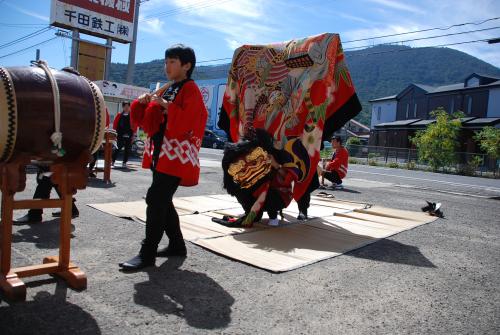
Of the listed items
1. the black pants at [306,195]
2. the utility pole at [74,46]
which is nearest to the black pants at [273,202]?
the black pants at [306,195]

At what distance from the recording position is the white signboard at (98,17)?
1783 centimetres

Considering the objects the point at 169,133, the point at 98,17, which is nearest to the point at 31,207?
the point at 169,133

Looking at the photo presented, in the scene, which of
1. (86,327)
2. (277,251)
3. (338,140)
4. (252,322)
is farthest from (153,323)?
(338,140)

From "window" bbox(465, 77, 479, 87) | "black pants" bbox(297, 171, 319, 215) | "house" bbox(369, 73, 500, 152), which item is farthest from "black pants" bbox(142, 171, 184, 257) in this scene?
"window" bbox(465, 77, 479, 87)

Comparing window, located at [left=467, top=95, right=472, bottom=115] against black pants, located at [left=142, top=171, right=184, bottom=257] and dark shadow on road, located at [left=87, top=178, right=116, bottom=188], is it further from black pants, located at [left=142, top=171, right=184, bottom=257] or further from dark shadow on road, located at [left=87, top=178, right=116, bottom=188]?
black pants, located at [left=142, top=171, right=184, bottom=257]

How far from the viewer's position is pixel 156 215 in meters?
3.10

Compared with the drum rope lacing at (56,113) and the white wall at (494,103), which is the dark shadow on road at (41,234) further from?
the white wall at (494,103)

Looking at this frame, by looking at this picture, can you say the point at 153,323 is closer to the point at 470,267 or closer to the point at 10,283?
the point at 10,283

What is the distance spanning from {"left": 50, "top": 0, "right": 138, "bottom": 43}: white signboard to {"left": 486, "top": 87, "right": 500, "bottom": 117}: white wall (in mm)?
28307

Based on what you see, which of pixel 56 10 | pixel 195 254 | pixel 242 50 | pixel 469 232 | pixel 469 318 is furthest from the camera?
pixel 56 10

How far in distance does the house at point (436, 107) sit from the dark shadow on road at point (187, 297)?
32.3 m

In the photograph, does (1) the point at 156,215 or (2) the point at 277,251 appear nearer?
(1) the point at 156,215

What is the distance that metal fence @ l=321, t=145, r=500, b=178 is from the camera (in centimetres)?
2209

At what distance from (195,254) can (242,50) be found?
3.63 meters
